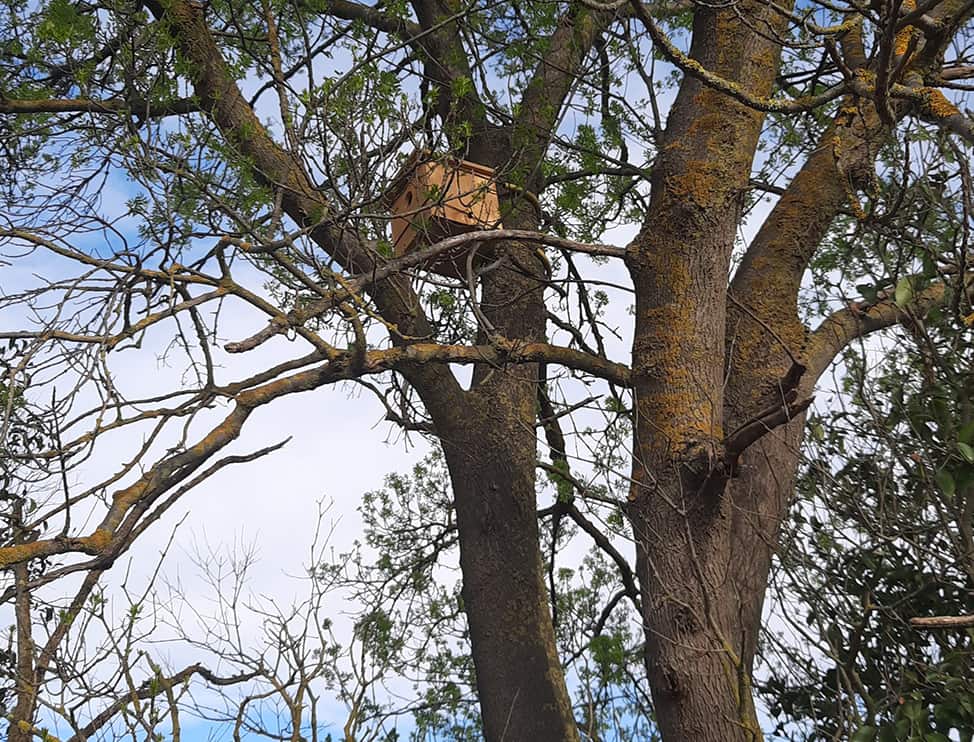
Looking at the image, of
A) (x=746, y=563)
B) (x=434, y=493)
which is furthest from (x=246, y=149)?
(x=434, y=493)

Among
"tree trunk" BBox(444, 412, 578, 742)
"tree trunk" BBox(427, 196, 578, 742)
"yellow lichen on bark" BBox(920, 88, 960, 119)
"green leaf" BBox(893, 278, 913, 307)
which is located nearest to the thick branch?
"green leaf" BBox(893, 278, 913, 307)

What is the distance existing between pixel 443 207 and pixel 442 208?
8 centimetres

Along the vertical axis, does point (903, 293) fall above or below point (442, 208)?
below

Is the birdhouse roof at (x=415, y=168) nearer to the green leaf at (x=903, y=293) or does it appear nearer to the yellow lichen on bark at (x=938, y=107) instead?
the green leaf at (x=903, y=293)

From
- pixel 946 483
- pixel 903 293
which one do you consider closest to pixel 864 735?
pixel 946 483

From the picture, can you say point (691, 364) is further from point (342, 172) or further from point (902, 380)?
point (342, 172)

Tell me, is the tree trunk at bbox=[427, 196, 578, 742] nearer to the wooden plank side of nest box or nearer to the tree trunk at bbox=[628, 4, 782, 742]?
the wooden plank side of nest box

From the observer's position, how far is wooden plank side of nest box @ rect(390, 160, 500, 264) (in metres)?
4.35

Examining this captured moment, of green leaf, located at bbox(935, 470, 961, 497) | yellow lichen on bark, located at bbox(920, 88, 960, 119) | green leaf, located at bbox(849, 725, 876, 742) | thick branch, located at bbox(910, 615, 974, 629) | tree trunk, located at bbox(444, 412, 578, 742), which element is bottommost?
thick branch, located at bbox(910, 615, 974, 629)

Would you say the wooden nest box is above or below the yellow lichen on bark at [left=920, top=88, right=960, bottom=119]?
above

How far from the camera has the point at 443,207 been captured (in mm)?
4305

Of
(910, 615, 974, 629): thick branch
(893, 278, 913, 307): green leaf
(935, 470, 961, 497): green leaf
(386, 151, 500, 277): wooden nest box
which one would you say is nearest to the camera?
(910, 615, 974, 629): thick branch

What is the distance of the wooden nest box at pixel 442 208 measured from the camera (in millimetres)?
4309

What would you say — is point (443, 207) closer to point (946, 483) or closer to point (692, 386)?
point (692, 386)
